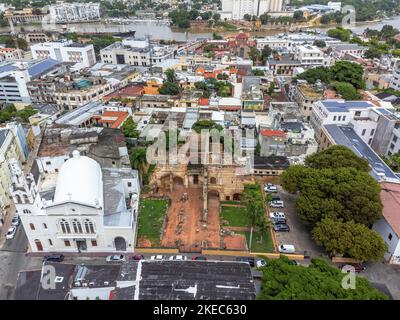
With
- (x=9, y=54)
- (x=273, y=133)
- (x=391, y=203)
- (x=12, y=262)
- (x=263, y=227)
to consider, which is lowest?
(x=12, y=262)

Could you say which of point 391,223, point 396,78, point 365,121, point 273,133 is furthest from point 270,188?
point 396,78

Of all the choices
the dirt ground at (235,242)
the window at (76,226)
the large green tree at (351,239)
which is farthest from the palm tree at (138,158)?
the large green tree at (351,239)

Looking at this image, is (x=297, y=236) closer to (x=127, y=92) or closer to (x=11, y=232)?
(x=11, y=232)

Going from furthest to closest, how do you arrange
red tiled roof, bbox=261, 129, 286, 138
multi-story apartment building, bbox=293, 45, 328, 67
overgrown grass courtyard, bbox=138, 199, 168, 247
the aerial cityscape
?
→ 1. multi-story apartment building, bbox=293, 45, 328, 67
2. red tiled roof, bbox=261, 129, 286, 138
3. overgrown grass courtyard, bbox=138, 199, 168, 247
4. the aerial cityscape

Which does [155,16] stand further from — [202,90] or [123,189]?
[123,189]

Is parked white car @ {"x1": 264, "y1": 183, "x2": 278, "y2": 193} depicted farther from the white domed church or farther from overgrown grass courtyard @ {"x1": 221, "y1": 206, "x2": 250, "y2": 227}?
the white domed church

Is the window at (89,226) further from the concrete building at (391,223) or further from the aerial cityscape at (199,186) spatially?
the concrete building at (391,223)

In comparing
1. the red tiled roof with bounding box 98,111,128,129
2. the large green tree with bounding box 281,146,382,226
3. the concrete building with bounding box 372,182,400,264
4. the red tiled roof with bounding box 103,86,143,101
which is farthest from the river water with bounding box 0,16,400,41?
the concrete building with bounding box 372,182,400,264
